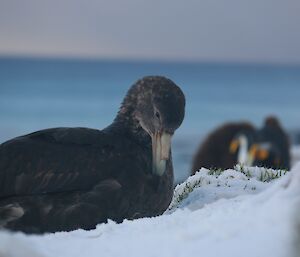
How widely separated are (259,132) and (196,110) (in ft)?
216

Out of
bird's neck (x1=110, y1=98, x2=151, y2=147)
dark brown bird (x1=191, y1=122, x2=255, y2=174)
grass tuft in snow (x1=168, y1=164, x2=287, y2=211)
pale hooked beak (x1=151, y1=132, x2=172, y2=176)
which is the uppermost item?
bird's neck (x1=110, y1=98, x2=151, y2=147)

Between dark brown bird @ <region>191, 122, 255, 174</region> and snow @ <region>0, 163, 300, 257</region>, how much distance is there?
42.7 ft

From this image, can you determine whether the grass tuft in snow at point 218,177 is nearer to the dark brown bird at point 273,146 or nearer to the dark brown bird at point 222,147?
the dark brown bird at point 222,147

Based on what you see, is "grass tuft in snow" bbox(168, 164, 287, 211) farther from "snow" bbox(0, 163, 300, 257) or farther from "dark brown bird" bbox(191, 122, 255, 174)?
"dark brown bird" bbox(191, 122, 255, 174)

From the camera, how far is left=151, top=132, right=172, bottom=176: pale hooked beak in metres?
6.21

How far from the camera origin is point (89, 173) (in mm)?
5965

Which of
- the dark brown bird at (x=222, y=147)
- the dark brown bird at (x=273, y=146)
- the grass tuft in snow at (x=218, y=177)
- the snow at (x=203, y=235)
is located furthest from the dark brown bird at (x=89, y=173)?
the dark brown bird at (x=273, y=146)

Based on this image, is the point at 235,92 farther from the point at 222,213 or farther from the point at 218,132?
the point at 222,213

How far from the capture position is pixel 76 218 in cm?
574

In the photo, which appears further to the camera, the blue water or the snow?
the blue water

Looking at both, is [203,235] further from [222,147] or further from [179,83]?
[179,83]

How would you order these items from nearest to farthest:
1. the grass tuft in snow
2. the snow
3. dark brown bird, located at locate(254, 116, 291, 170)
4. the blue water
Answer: the snow, the grass tuft in snow, dark brown bird, located at locate(254, 116, 291, 170), the blue water

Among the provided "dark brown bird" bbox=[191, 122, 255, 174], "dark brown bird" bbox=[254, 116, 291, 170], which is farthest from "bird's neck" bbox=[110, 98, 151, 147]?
"dark brown bird" bbox=[254, 116, 291, 170]

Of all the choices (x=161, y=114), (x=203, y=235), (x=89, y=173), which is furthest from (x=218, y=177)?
(x=203, y=235)
